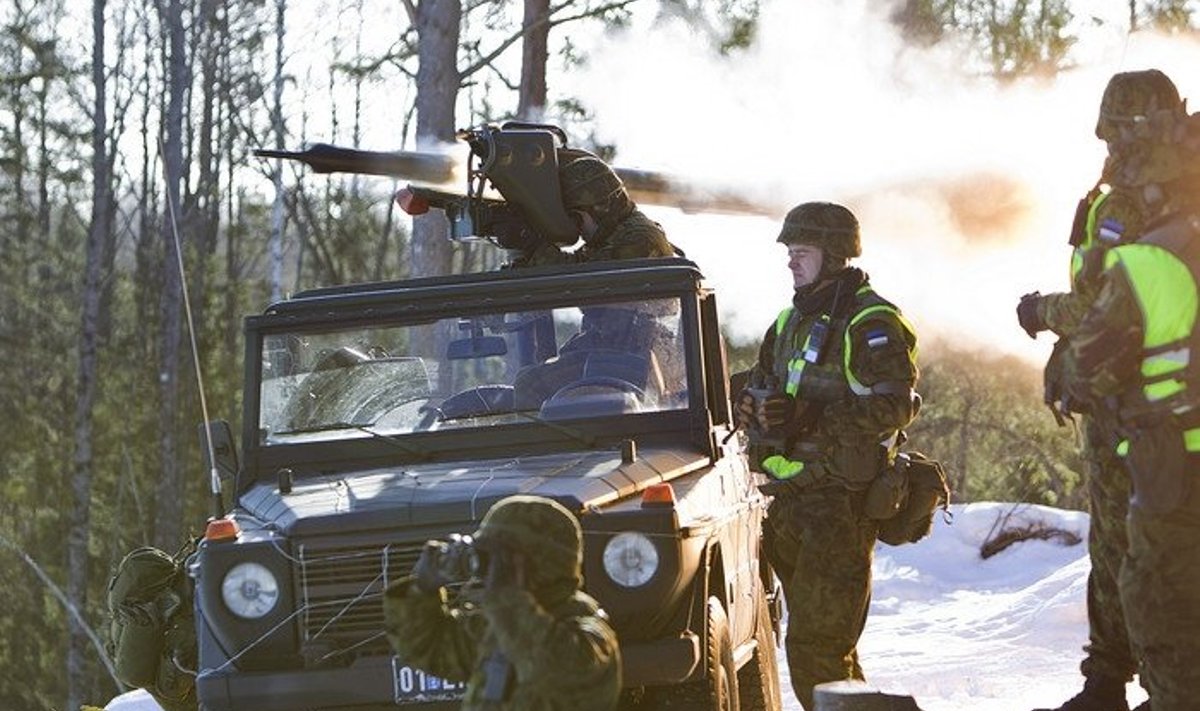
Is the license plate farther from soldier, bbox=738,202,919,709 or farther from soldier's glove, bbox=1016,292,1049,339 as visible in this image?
soldier's glove, bbox=1016,292,1049,339

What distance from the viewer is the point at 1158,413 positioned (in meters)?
6.27

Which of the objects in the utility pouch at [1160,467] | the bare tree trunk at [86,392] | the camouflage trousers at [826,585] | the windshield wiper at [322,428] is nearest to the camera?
the utility pouch at [1160,467]

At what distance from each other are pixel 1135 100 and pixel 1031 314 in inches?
28.4

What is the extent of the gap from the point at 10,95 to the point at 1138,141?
3501 cm

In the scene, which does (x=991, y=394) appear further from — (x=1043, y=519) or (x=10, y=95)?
(x=10, y=95)

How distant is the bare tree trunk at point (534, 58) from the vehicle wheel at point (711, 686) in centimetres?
1429

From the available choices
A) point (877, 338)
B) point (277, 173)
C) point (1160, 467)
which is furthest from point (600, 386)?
point (277, 173)

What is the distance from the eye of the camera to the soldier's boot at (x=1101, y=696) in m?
7.14

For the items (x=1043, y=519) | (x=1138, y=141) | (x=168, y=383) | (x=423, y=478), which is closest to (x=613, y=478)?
(x=423, y=478)

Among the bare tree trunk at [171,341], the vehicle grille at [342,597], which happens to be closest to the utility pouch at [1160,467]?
the vehicle grille at [342,597]

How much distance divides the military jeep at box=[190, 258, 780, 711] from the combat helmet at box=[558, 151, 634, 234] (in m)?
1.55

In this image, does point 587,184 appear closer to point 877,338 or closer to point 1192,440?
point 877,338

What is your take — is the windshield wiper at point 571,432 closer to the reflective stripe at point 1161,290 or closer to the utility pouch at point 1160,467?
the utility pouch at point 1160,467

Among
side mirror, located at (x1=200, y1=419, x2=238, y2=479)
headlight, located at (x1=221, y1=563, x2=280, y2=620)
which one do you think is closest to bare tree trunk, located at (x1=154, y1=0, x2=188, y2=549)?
side mirror, located at (x1=200, y1=419, x2=238, y2=479)
